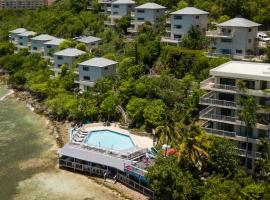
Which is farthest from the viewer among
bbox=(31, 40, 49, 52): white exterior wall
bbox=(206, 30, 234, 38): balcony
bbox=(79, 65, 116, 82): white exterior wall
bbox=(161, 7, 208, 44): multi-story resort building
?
bbox=(31, 40, 49, 52): white exterior wall

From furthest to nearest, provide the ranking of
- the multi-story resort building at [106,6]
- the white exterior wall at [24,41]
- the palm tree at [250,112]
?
the multi-story resort building at [106,6]
the white exterior wall at [24,41]
the palm tree at [250,112]

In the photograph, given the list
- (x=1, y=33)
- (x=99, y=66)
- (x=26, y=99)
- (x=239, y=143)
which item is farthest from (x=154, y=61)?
(x=1, y=33)

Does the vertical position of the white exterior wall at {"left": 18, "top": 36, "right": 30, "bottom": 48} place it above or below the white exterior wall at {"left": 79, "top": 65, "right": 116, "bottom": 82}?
above

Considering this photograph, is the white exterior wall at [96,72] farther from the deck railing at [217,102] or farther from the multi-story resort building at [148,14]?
the deck railing at [217,102]

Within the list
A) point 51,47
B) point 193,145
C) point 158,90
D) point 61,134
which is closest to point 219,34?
point 158,90

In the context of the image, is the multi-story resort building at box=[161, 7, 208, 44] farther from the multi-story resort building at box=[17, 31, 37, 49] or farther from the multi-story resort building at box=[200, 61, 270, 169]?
the multi-story resort building at box=[17, 31, 37, 49]

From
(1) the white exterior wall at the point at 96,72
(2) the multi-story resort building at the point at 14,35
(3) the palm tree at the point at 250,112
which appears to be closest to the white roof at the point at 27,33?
(2) the multi-story resort building at the point at 14,35

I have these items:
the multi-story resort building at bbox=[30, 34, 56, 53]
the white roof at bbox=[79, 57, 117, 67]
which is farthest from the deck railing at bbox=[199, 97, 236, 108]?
the multi-story resort building at bbox=[30, 34, 56, 53]
